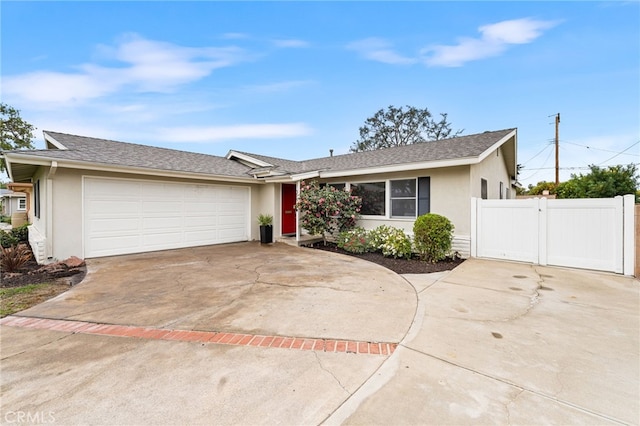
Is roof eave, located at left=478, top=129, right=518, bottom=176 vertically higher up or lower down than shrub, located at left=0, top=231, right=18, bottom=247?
higher up

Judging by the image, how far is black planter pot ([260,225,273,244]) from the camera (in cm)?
1105

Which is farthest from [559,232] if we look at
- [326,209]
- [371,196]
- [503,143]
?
[326,209]

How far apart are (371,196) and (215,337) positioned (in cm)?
832

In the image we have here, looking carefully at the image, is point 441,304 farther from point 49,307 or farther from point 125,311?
point 49,307

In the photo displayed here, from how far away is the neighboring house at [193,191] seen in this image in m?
7.61

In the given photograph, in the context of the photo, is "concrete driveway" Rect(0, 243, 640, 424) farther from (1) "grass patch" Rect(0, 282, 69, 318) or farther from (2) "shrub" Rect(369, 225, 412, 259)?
(2) "shrub" Rect(369, 225, 412, 259)

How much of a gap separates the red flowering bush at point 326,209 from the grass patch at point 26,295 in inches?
265

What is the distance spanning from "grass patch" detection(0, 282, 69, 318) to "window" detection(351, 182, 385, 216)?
348 inches

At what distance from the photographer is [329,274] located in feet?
20.8

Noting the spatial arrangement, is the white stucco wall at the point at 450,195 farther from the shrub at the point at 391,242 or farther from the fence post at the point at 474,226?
the shrub at the point at 391,242

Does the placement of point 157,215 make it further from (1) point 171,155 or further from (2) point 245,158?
(2) point 245,158

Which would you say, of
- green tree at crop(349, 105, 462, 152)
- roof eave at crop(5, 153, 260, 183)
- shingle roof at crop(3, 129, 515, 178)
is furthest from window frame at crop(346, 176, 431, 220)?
green tree at crop(349, 105, 462, 152)

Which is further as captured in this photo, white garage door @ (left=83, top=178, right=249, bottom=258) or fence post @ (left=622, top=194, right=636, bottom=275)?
white garage door @ (left=83, top=178, right=249, bottom=258)

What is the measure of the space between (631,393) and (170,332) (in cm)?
458
